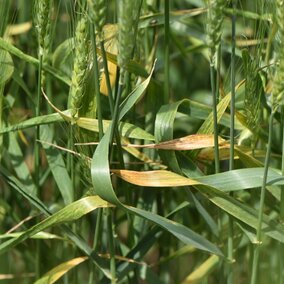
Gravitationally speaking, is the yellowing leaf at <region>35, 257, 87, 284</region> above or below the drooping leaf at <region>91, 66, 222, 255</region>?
below

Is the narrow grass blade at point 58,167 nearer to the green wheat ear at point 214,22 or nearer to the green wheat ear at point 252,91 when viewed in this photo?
the green wheat ear at point 252,91

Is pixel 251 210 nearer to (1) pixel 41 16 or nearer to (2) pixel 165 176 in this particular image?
(2) pixel 165 176

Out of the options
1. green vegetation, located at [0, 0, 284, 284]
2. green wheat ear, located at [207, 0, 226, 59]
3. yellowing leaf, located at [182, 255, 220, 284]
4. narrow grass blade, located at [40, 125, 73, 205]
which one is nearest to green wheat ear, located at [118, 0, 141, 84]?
green vegetation, located at [0, 0, 284, 284]

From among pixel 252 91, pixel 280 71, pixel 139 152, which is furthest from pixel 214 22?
pixel 139 152

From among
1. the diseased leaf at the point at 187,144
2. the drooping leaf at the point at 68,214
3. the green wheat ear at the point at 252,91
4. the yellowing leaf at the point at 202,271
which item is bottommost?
the yellowing leaf at the point at 202,271

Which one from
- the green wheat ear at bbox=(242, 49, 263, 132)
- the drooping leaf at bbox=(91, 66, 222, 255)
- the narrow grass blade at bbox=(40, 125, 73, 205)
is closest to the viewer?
the drooping leaf at bbox=(91, 66, 222, 255)

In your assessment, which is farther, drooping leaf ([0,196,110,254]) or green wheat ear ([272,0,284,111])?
drooping leaf ([0,196,110,254])

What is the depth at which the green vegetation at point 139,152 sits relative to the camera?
1.31 meters

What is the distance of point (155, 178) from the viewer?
1387mm

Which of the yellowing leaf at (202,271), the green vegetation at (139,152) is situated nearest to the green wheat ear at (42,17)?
the green vegetation at (139,152)

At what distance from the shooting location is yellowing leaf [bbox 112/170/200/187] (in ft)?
4.47

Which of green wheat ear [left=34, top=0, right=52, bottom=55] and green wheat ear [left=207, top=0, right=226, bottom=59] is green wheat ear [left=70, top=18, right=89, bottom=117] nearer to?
green wheat ear [left=34, top=0, right=52, bottom=55]

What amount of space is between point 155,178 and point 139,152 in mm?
236

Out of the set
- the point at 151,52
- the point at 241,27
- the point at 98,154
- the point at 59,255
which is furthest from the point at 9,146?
the point at 241,27
